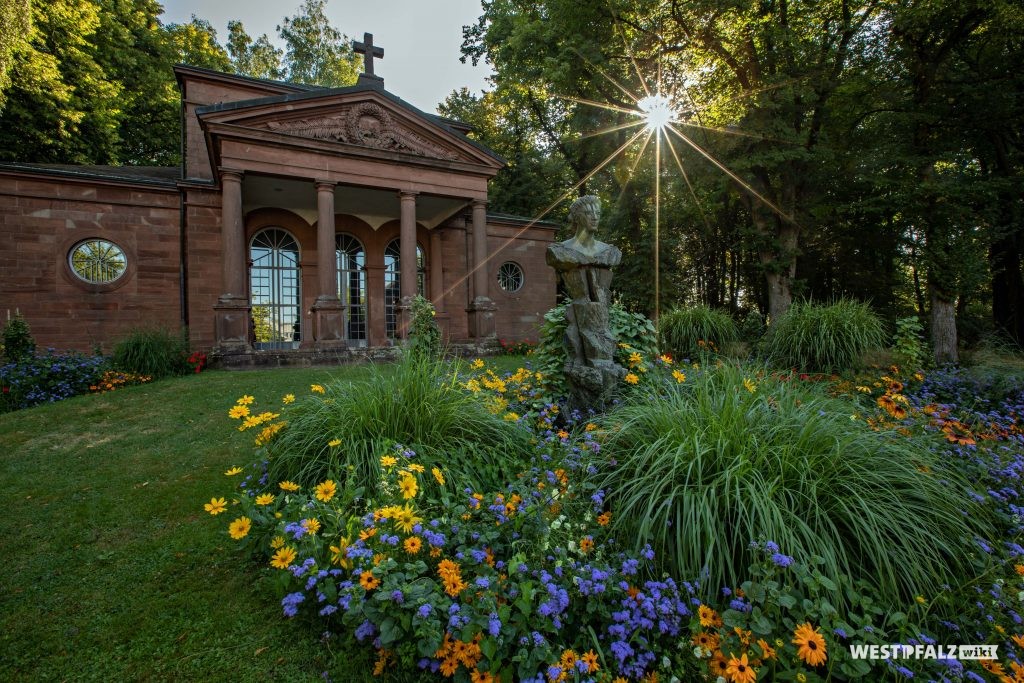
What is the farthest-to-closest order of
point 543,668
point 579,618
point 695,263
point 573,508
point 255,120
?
point 695,263
point 255,120
point 573,508
point 579,618
point 543,668

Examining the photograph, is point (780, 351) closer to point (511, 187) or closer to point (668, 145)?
point (668, 145)

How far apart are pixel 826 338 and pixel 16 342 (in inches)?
579

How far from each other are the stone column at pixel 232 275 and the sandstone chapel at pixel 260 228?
3 centimetres

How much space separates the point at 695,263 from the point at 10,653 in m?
22.2

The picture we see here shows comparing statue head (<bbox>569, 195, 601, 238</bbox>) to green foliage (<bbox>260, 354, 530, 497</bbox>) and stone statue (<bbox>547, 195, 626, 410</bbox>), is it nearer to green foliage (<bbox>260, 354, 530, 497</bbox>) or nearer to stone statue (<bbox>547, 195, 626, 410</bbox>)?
stone statue (<bbox>547, 195, 626, 410</bbox>)

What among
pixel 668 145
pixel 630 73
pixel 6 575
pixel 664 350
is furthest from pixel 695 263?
pixel 6 575

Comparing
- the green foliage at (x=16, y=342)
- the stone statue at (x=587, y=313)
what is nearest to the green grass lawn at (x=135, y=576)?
the stone statue at (x=587, y=313)

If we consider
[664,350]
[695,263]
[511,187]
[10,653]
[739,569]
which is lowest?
[10,653]

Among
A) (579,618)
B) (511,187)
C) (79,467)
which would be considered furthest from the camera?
(511,187)

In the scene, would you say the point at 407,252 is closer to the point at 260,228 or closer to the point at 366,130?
the point at 366,130

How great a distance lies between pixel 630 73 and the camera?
14430mm

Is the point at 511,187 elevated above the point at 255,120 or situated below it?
above

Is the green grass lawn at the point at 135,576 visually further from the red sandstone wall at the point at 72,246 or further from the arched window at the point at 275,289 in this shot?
the arched window at the point at 275,289

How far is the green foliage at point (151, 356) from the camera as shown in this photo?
9.20 metres
